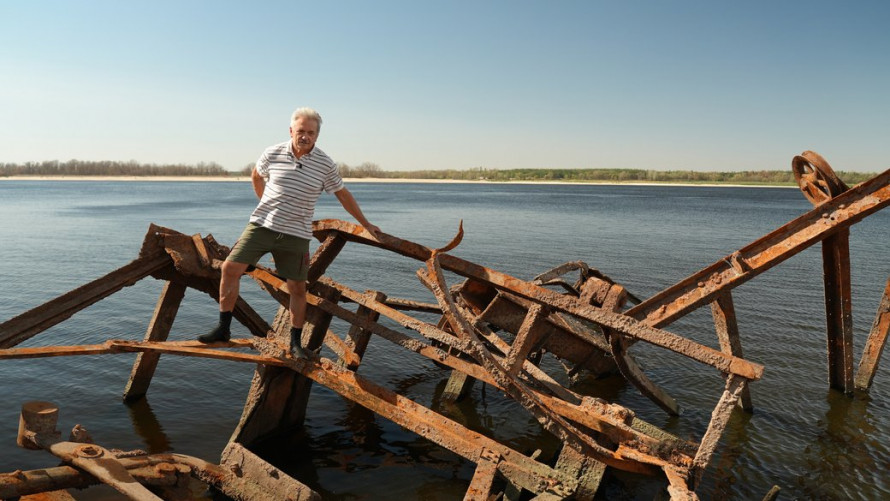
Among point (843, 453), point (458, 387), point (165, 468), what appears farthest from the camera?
point (458, 387)

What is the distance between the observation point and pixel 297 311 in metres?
5.10

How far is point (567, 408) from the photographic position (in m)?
4.89

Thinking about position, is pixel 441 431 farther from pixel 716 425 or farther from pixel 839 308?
pixel 839 308

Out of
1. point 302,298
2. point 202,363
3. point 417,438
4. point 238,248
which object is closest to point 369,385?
point 302,298

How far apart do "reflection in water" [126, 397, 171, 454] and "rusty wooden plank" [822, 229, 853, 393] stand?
8.61 metres

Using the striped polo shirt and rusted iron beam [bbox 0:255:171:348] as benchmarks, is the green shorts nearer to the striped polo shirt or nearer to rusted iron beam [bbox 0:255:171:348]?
the striped polo shirt

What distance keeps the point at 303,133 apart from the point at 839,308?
787cm

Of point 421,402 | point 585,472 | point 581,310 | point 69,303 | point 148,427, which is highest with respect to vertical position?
point 581,310

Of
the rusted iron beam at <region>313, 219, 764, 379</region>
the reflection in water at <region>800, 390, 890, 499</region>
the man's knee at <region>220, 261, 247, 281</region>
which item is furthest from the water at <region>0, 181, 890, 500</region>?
the man's knee at <region>220, 261, 247, 281</region>

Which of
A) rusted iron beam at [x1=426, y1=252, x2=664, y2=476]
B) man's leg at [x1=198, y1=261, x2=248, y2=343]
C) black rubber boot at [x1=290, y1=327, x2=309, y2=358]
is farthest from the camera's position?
black rubber boot at [x1=290, y1=327, x2=309, y2=358]

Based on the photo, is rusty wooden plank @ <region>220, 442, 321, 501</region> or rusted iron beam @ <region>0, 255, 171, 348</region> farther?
rusted iron beam @ <region>0, 255, 171, 348</region>

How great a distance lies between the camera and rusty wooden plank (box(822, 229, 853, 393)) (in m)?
7.62

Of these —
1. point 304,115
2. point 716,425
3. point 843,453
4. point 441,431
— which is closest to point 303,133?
point 304,115

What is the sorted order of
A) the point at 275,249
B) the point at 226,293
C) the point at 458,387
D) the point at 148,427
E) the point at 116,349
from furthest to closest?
1. the point at 458,387
2. the point at 148,427
3. the point at 116,349
4. the point at 226,293
5. the point at 275,249
